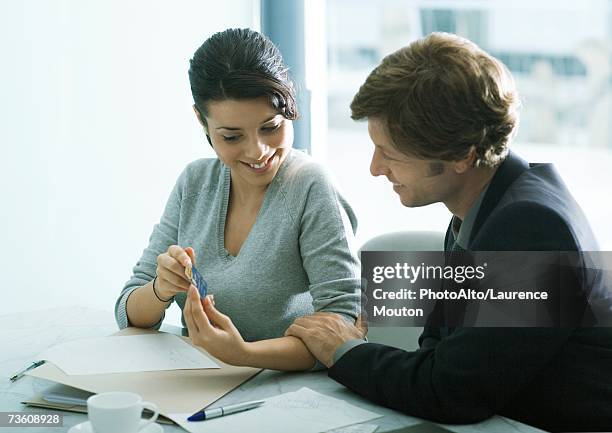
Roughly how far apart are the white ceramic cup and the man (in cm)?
38

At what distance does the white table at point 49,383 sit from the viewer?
122cm

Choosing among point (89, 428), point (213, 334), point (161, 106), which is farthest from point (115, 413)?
point (161, 106)

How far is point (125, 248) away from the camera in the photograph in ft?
8.69

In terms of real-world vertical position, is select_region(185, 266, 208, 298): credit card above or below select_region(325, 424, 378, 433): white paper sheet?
above

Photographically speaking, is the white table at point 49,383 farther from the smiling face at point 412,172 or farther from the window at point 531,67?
the window at point 531,67

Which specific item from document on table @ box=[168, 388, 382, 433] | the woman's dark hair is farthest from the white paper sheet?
the woman's dark hair

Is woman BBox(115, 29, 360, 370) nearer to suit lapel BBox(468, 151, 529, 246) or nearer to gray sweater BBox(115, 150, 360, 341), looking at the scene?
gray sweater BBox(115, 150, 360, 341)

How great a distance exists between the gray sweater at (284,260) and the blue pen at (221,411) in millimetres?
355

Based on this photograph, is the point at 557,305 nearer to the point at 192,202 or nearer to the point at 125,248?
the point at 192,202

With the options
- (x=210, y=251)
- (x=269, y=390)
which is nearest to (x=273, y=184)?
(x=210, y=251)

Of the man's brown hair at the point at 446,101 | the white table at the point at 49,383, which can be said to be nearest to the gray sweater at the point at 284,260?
the white table at the point at 49,383

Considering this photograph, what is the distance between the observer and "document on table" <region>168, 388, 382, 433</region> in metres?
1.18

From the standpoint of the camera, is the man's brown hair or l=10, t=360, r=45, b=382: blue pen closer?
the man's brown hair

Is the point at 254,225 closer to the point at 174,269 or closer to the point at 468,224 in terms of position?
the point at 174,269
